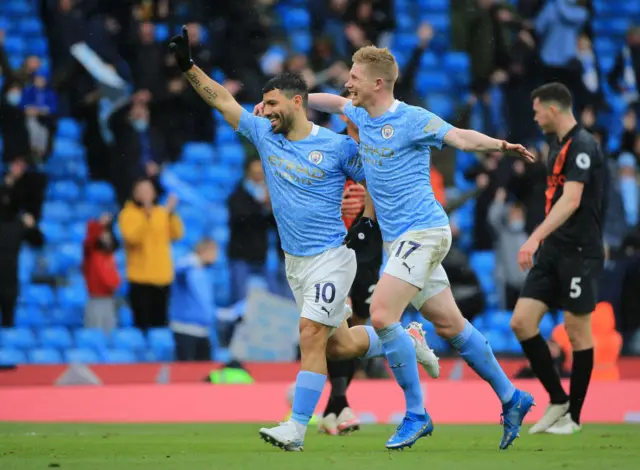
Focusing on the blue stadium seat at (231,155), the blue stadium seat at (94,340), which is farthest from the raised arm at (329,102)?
the blue stadium seat at (231,155)

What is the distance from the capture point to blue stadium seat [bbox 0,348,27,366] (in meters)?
15.8

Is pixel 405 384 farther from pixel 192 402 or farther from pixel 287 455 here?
pixel 192 402

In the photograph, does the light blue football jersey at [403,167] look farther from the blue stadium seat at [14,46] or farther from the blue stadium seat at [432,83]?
the blue stadium seat at [14,46]

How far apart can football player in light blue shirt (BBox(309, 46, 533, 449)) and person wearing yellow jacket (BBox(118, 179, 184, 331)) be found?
7.79 metres

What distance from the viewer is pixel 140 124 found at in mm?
17594

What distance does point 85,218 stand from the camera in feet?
59.3

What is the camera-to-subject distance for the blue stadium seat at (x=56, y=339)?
16125 millimetres

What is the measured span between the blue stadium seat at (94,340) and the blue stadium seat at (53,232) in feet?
6.74

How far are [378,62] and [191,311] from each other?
7.91 m

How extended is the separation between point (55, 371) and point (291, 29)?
7930mm

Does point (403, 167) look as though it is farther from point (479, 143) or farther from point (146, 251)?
point (146, 251)

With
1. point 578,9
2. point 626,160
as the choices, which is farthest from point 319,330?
point 578,9

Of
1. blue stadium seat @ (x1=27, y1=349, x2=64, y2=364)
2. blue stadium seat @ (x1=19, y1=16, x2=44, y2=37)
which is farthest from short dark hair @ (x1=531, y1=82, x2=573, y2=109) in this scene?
blue stadium seat @ (x1=19, y1=16, x2=44, y2=37)

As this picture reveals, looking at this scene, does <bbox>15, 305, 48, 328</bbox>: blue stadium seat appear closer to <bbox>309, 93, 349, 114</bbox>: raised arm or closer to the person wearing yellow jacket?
the person wearing yellow jacket
